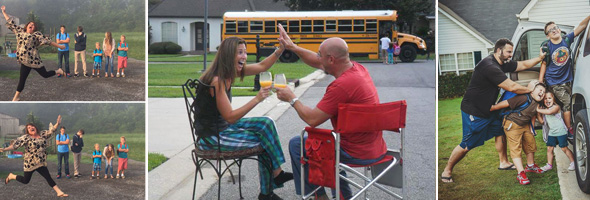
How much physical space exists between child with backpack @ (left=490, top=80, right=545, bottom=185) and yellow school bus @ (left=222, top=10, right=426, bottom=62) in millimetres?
15394

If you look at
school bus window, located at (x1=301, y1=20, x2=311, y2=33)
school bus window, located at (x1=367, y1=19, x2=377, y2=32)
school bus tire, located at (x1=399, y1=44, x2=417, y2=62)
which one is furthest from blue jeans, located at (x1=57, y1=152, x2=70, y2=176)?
school bus tire, located at (x1=399, y1=44, x2=417, y2=62)

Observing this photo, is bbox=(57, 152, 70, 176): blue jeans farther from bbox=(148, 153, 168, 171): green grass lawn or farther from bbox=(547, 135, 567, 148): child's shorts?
bbox=(547, 135, 567, 148): child's shorts

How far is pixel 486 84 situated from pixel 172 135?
138 inches

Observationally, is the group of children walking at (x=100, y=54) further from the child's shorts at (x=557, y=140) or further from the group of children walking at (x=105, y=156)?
the child's shorts at (x=557, y=140)

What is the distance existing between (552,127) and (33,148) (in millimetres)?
3158

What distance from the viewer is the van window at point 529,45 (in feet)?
11.8

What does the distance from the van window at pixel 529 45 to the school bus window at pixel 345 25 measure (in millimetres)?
15788

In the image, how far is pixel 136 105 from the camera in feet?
15.4

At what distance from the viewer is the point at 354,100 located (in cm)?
332

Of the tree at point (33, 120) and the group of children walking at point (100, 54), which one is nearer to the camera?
the tree at point (33, 120)

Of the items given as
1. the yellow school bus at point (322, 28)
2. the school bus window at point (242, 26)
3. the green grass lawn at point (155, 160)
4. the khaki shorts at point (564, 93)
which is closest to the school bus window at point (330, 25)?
the yellow school bus at point (322, 28)

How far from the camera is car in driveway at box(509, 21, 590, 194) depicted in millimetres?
3428

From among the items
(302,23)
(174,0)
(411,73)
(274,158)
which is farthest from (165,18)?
(274,158)

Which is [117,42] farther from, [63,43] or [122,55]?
[63,43]
